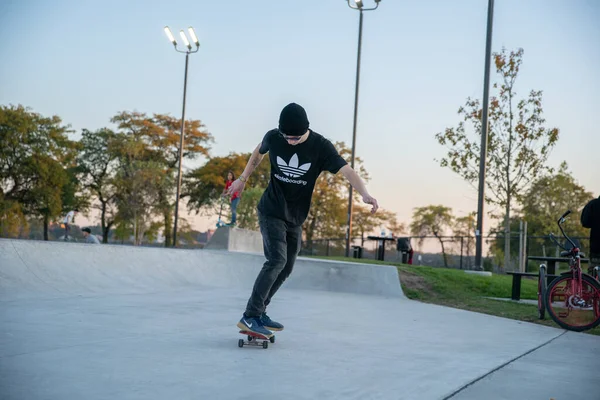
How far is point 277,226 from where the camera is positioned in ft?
14.2

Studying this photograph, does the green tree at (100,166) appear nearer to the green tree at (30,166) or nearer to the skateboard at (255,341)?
the green tree at (30,166)

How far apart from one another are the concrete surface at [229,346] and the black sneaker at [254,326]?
14cm

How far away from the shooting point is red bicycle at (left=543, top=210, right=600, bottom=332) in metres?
6.39

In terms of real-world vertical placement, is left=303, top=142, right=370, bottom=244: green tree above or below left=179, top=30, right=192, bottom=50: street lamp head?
below

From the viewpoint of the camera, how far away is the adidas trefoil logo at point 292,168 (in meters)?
4.34

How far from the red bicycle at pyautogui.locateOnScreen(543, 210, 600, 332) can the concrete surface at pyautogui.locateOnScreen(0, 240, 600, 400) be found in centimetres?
28

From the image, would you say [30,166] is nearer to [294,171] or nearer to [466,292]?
[466,292]

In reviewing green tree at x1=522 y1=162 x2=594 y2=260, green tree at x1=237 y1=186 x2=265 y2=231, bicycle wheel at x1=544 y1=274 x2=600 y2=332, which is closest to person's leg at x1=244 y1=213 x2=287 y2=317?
bicycle wheel at x1=544 y1=274 x2=600 y2=332

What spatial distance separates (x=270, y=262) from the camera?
4.33m

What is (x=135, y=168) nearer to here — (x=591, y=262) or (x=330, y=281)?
(x=330, y=281)

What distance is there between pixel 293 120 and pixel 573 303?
4.47 m

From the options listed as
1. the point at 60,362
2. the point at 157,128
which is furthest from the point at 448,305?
the point at 157,128

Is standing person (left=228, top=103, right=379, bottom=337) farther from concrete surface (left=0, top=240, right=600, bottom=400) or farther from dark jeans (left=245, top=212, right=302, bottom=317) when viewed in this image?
concrete surface (left=0, top=240, right=600, bottom=400)

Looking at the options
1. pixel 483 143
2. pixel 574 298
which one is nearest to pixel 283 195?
pixel 574 298
